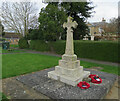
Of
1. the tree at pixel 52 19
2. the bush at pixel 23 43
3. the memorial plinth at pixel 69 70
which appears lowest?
the memorial plinth at pixel 69 70

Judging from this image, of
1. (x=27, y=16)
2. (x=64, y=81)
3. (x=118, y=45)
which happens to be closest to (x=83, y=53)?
(x=118, y=45)

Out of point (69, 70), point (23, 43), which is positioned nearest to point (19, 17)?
point (23, 43)

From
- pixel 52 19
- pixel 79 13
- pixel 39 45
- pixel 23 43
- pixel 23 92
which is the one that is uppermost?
pixel 79 13

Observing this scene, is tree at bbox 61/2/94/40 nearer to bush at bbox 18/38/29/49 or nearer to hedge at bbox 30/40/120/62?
hedge at bbox 30/40/120/62

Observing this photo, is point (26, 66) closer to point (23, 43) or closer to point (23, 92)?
point (23, 92)

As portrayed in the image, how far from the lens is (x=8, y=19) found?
69.5 ft

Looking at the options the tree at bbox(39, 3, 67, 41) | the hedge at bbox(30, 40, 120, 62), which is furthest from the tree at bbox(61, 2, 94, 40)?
the hedge at bbox(30, 40, 120, 62)

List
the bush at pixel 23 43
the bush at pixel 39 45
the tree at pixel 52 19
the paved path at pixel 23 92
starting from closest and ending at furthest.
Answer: the paved path at pixel 23 92 → the tree at pixel 52 19 → the bush at pixel 39 45 → the bush at pixel 23 43

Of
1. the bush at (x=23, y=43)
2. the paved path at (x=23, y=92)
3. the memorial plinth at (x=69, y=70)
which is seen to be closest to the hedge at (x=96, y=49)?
the paved path at (x=23, y=92)

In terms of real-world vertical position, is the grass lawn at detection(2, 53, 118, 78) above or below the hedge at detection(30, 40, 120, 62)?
below

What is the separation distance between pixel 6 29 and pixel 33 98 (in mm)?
22401

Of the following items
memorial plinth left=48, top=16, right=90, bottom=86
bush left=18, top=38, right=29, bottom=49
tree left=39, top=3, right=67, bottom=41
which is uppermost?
tree left=39, top=3, right=67, bottom=41

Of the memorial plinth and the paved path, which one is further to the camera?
the memorial plinth

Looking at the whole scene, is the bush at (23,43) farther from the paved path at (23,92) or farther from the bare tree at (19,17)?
the paved path at (23,92)
